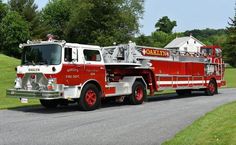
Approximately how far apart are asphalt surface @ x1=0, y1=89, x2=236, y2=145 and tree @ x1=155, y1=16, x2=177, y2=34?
428 feet

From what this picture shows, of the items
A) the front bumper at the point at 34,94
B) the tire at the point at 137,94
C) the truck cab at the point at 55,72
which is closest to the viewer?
the front bumper at the point at 34,94

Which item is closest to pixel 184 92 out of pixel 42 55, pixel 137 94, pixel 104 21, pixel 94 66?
pixel 137 94

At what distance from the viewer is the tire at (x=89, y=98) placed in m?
15.5

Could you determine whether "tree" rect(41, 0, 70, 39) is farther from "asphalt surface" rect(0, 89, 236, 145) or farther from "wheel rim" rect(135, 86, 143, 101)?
"asphalt surface" rect(0, 89, 236, 145)

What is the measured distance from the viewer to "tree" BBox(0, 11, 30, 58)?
66.2 metres

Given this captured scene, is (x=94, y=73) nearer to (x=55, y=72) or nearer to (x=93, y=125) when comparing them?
(x=55, y=72)

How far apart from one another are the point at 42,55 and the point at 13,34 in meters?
52.8

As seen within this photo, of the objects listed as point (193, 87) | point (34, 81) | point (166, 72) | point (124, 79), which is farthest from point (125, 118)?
point (193, 87)

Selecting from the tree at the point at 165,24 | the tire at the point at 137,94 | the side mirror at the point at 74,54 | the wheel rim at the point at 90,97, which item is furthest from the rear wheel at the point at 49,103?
the tree at the point at 165,24

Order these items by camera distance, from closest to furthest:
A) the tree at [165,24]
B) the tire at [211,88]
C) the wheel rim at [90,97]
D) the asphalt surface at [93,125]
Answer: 1. the asphalt surface at [93,125]
2. the wheel rim at [90,97]
3. the tire at [211,88]
4. the tree at [165,24]

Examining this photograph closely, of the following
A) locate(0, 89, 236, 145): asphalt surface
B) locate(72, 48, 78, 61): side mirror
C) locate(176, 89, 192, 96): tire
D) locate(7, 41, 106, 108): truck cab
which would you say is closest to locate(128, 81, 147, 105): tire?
locate(0, 89, 236, 145): asphalt surface

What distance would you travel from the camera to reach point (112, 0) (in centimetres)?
7256

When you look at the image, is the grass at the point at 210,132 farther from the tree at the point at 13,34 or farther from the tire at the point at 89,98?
the tree at the point at 13,34

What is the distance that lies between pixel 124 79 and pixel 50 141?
29.6 ft
